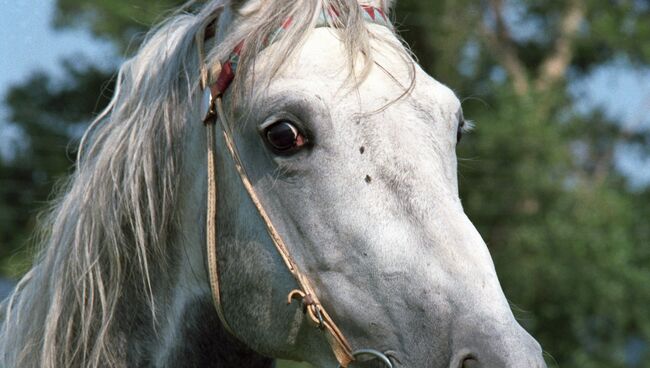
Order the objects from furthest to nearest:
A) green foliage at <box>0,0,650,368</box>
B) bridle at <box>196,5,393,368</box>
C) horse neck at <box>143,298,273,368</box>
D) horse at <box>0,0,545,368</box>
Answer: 1. green foliage at <box>0,0,650,368</box>
2. horse neck at <box>143,298,273,368</box>
3. bridle at <box>196,5,393,368</box>
4. horse at <box>0,0,545,368</box>

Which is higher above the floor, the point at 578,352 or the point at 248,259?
the point at 248,259

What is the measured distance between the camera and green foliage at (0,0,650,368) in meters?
14.6

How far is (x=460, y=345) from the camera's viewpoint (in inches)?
89.3

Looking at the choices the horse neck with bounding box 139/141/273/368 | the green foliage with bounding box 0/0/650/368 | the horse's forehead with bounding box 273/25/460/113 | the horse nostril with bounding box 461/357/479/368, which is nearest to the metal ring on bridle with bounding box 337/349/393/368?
the horse nostril with bounding box 461/357/479/368

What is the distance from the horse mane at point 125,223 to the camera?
2.81m

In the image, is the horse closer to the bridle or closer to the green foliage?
the bridle

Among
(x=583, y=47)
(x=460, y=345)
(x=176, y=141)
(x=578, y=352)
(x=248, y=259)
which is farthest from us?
(x=583, y=47)

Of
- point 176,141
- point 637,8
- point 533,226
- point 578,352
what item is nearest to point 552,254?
point 533,226

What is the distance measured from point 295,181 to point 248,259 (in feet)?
0.84

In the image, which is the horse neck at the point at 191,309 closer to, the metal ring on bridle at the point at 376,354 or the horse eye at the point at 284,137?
the horse eye at the point at 284,137

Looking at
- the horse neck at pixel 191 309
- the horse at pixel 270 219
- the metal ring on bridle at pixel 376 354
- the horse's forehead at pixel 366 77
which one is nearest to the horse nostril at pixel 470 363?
the horse at pixel 270 219

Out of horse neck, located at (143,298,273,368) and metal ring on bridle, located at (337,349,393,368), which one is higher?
metal ring on bridle, located at (337,349,393,368)

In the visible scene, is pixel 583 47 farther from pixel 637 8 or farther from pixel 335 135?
pixel 335 135

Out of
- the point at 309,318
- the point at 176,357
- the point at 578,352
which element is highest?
the point at 309,318
